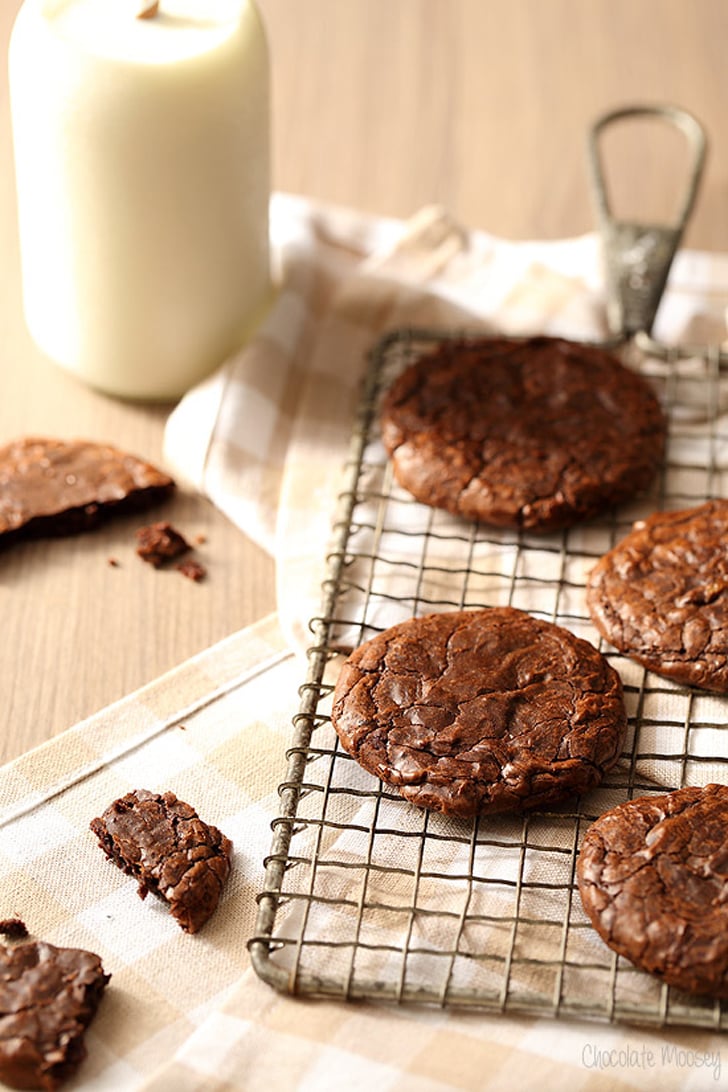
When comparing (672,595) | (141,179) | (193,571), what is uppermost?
(141,179)

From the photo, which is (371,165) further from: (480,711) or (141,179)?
(480,711)

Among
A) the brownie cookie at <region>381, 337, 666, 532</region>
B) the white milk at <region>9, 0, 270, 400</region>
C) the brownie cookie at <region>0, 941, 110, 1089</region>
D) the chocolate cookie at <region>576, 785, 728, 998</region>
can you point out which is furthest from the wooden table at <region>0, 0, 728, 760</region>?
the chocolate cookie at <region>576, 785, 728, 998</region>

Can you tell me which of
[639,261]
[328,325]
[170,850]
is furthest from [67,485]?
[639,261]

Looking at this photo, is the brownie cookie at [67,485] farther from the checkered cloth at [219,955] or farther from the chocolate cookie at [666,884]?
the chocolate cookie at [666,884]

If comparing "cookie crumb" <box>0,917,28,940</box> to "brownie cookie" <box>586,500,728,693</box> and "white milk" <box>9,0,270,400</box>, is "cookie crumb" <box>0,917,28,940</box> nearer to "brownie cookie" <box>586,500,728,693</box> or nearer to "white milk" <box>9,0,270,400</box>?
"brownie cookie" <box>586,500,728,693</box>

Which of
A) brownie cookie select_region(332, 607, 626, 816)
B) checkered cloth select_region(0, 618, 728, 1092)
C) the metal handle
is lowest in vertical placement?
checkered cloth select_region(0, 618, 728, 1092)

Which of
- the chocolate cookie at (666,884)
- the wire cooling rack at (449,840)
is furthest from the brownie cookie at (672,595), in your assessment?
the chocolate cookie at (666,884)
